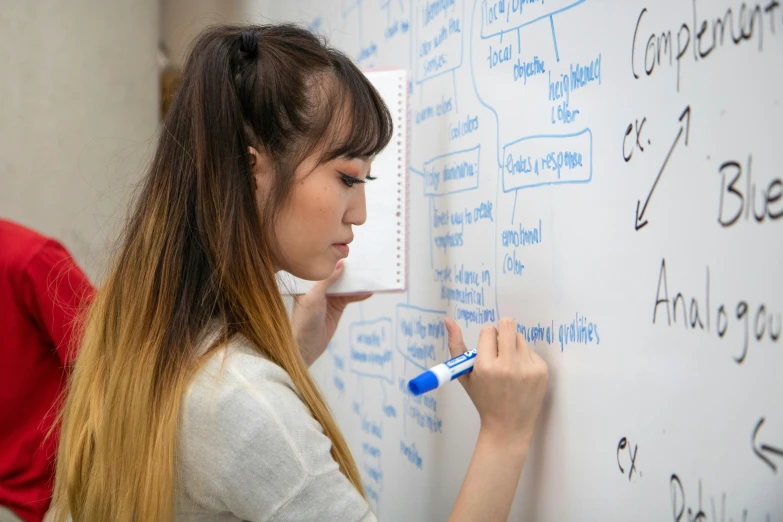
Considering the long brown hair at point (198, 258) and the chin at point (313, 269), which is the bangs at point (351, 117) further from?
the chin at point (313, 269)

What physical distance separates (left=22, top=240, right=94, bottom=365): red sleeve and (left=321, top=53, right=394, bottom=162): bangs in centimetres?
49

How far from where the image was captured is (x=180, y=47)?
2.50 metres

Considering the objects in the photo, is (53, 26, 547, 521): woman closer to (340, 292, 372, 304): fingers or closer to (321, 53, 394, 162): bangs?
(321, 53, 394, 162): bangs

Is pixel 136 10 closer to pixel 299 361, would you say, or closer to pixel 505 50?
pixel 505 50

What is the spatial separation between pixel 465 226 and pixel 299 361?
36 centimetres

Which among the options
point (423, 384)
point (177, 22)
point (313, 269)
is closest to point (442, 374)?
point (423, 384)

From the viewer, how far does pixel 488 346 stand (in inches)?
32.2

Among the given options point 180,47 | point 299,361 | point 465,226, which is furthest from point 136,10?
point 299,361

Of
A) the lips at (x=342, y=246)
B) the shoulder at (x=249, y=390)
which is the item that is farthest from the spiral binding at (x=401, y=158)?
the shoulder at (x=249, y=390)

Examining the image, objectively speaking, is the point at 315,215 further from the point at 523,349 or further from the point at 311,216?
the point at 523,349

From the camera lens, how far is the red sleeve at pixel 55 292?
1.05m

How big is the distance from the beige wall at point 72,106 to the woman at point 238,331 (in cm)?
122

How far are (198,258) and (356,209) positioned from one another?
0.63 feet

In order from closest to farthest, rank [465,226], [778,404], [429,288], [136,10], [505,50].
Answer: [778,404], [505,50], [465,226], [429,288], [136,10]
